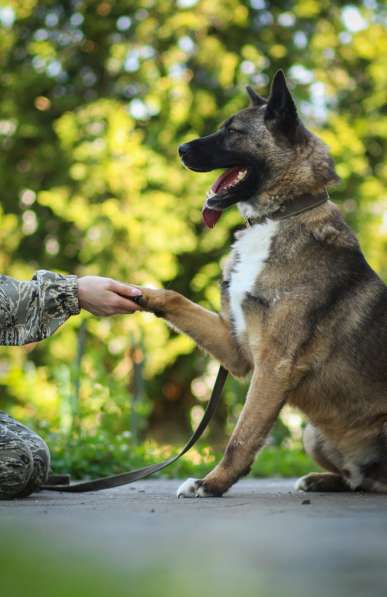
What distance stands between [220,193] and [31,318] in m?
1.31

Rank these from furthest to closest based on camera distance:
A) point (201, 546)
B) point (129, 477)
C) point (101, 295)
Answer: point (129, 477) < point (101, 295) < point (201, 546)

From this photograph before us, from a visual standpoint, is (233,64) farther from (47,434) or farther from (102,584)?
(102,584)

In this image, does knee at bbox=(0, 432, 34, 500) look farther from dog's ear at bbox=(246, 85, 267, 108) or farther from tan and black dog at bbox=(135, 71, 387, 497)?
dog's ear at bbox=(246, 85, 267, 108)

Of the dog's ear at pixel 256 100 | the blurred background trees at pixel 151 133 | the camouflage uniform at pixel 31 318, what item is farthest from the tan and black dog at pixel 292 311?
the blurred background trees at pixel 151 133

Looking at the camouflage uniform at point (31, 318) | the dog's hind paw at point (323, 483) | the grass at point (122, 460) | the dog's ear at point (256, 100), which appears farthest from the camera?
the grass at point (122, 460)

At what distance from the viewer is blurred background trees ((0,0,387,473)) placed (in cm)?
1070

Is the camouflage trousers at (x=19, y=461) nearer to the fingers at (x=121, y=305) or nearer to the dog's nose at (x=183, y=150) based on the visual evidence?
the fingers at (x=121, y=305)

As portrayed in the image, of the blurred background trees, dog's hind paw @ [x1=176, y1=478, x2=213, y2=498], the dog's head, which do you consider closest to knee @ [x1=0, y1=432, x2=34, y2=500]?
dog's hind paw @ [x1=176, y1=478, x2=213, y2=498]

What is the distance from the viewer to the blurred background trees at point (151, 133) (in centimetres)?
1070

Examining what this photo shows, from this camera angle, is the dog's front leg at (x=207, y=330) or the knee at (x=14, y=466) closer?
the knee at (x=14, y=466)

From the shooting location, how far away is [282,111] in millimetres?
4656

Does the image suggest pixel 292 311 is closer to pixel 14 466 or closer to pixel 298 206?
pixel 298 206

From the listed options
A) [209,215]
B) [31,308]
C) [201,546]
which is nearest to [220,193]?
[209,215]

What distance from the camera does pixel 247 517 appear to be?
3139mm
